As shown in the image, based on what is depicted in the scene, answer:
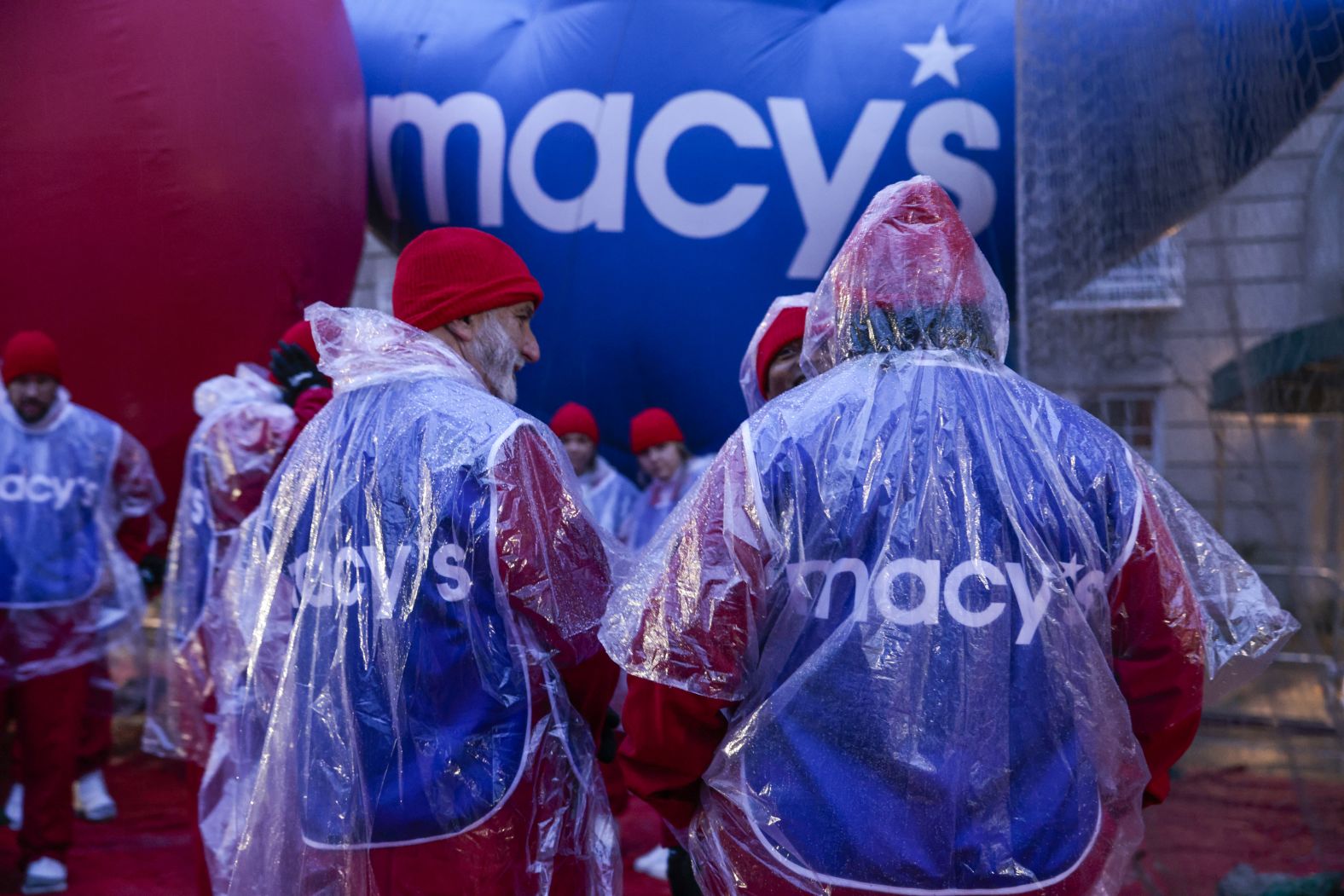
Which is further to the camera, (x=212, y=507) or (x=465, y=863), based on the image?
(x=212, y=507)

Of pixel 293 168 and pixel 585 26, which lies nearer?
pixel 293 168

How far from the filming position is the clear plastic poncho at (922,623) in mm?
1501

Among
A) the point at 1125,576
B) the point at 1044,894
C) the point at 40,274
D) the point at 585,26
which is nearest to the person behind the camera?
the point at 1044,894

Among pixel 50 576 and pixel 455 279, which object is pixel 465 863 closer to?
pixel 455 279

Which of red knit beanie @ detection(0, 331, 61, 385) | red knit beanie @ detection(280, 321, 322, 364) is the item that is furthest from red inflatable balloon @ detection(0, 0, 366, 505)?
red knit beanie @ detection(280, 321, 322, 364)

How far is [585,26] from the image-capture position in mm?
4828

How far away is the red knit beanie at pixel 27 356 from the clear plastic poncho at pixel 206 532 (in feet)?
2.05

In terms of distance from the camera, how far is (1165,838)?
3.54 m

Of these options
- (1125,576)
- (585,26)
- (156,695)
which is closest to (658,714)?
(1125,576)

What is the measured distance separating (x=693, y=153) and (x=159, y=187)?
176 centimetres

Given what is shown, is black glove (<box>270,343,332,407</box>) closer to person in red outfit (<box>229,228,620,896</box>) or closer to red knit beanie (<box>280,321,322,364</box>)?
red knit beanie (<box>280,321,322,364</box>)

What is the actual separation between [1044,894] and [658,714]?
49 centimetres

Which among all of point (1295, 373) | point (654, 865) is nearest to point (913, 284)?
point (1295, 373)

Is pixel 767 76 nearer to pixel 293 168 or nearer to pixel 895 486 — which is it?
pixel 293 168
